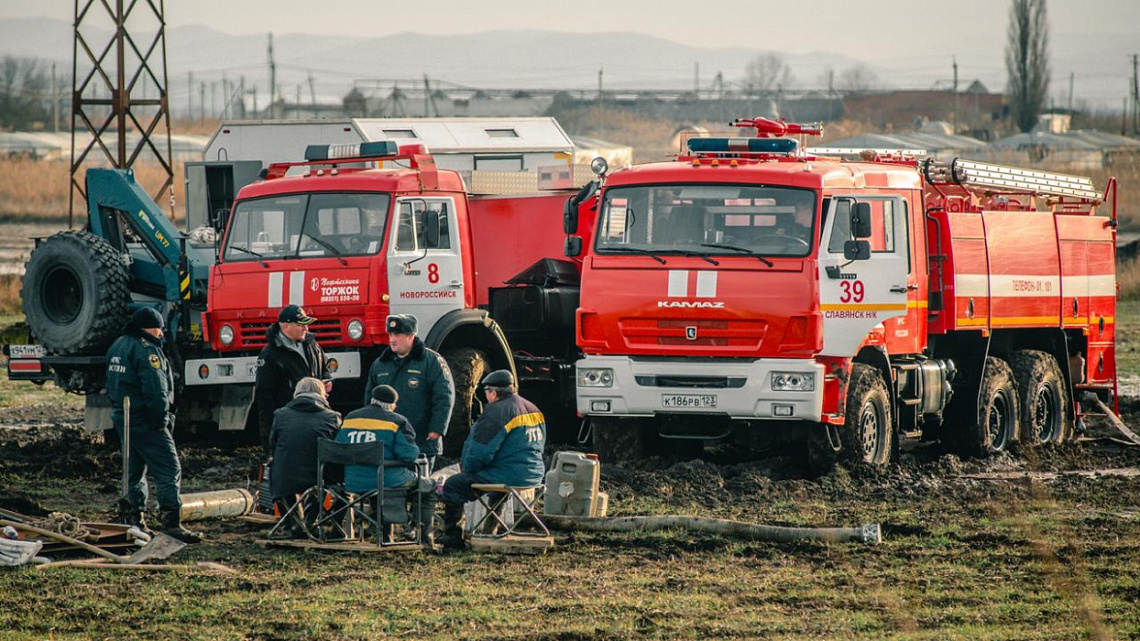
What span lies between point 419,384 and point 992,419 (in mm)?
8092

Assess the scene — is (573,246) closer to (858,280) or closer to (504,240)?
(504,240)

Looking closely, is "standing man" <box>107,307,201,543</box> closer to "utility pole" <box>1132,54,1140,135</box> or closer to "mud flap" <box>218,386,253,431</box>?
"mud flap" <box>218,386,253,431</box>

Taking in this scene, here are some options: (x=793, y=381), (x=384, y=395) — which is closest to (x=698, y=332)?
(x=793, y=381)

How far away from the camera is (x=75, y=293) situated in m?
16.8

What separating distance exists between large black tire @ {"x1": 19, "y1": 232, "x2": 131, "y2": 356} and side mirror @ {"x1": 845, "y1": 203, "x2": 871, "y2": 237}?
7.44 m

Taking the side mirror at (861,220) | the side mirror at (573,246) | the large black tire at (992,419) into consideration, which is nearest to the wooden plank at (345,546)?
the side mirror at (573,246)

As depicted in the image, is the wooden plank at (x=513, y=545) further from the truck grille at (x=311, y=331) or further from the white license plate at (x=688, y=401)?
the truck grille at (x=311, y=331)

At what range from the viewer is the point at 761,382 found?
14.1 meters

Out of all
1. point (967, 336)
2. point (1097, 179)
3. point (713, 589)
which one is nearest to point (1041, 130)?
point (1097, 179)

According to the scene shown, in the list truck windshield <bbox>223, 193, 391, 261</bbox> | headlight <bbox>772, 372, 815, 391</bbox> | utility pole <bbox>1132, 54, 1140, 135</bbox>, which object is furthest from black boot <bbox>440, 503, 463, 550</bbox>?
utility pole <bbox>1132, 54, 1140, 135</bbox>

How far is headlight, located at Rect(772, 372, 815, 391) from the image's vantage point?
14.1 meters

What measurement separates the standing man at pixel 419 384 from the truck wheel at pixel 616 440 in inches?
117

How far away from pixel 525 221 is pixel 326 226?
2513 mm

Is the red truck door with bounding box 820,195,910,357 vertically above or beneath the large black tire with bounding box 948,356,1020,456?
above
